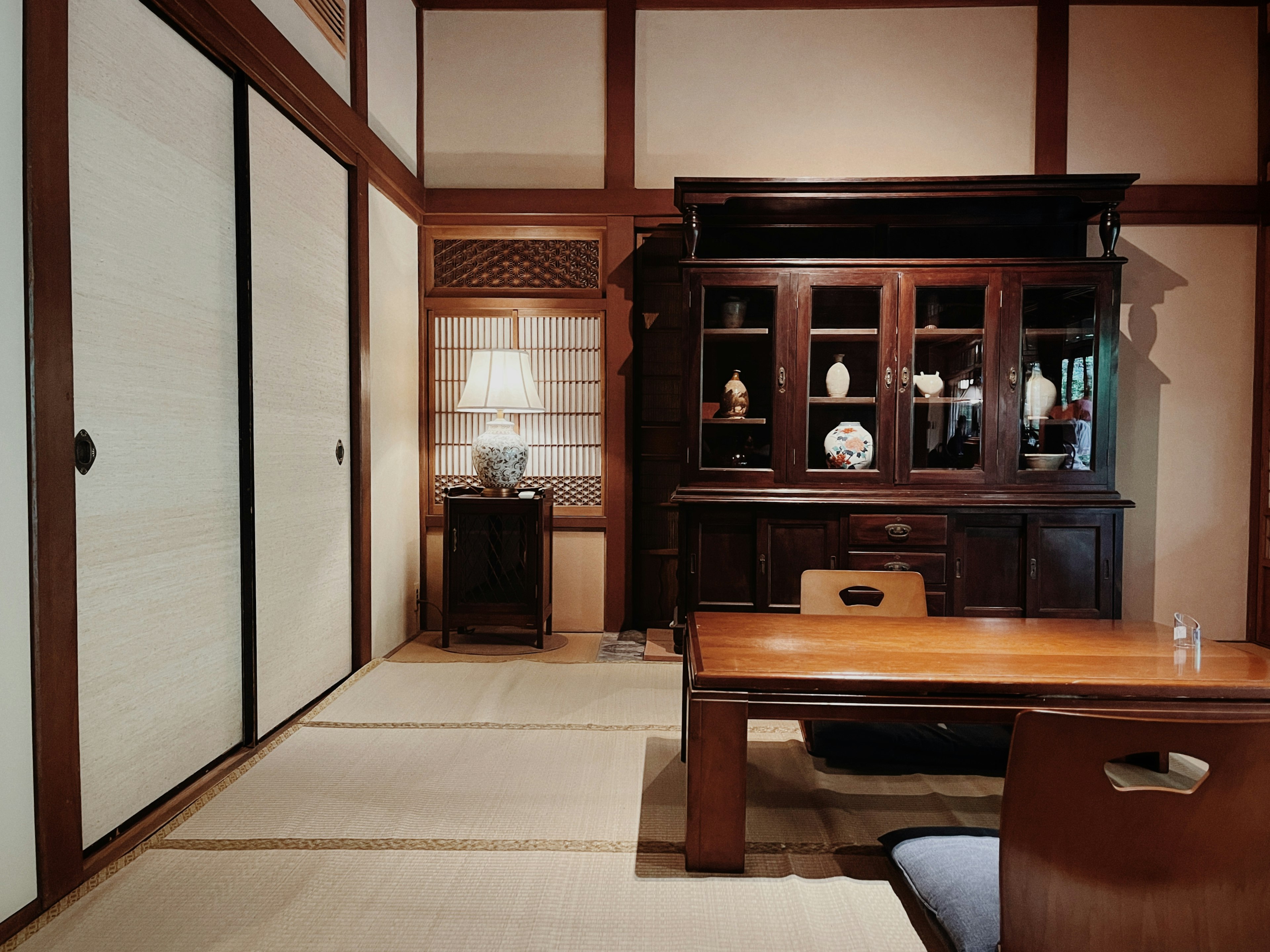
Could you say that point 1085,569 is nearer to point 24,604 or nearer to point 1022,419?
point 1022,419

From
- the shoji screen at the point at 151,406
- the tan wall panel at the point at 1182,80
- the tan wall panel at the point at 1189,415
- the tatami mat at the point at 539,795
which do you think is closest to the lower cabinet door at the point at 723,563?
the tatami mat at the point at 539,795

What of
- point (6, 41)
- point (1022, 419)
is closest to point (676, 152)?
point (1022, 419)

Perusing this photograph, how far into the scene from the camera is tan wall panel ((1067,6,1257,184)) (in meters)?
4.13

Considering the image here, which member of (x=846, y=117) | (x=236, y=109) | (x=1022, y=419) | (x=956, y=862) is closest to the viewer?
(x=956, y=862)

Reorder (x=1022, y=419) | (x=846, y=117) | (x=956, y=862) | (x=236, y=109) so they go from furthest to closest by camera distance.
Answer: (x=846, y=117)
(x=1022, y=419)
(x=236, y=109)
(x=956, y=862)

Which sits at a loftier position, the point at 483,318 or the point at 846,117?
the point at 846,117

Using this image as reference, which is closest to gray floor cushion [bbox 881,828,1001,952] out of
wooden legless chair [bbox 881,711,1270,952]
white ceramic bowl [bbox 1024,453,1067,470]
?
wooden legless chair [bbox 881,711,1270,952]

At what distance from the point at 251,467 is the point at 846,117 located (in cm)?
347

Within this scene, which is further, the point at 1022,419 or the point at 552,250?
the point at 552,250

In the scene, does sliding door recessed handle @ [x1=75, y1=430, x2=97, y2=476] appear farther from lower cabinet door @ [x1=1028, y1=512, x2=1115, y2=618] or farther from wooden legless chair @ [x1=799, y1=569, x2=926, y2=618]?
lower cabinet door @ [x1=1028, y1=512, x2=1115, y2=618]

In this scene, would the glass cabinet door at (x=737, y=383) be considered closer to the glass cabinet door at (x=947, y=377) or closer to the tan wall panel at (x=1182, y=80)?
the glass cabinet door at (x=947, y=377)

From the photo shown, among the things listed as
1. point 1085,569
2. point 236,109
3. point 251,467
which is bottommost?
point 1085,569

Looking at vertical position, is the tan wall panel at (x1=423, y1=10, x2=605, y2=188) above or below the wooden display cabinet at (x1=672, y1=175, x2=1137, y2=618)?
above

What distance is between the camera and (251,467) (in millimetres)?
2592
